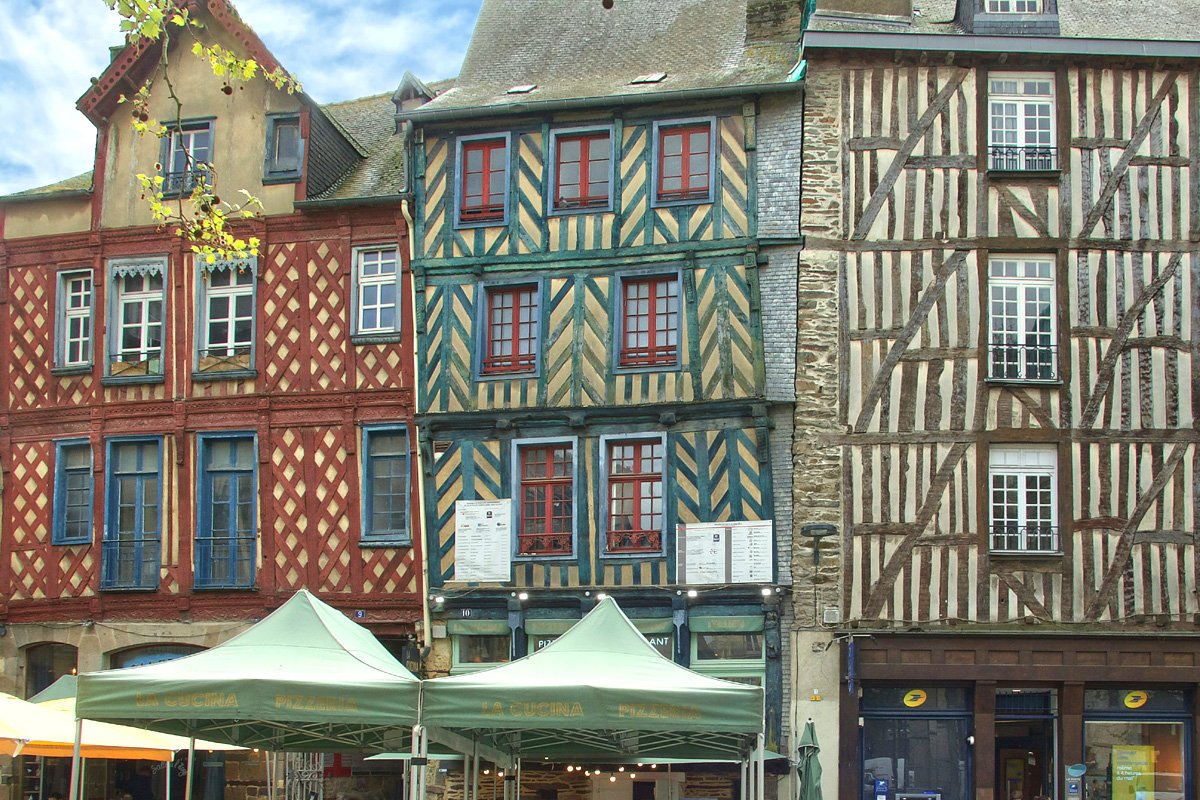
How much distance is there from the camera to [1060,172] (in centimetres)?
1788

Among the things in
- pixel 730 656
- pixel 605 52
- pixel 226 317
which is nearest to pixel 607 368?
pixel 730 656

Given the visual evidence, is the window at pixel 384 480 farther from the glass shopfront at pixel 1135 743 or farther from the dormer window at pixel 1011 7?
the dormer window at pixel 1011 7

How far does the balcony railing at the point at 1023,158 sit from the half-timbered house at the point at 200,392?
7.35 meters

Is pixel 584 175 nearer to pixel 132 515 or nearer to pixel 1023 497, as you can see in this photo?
pixel 1023 497

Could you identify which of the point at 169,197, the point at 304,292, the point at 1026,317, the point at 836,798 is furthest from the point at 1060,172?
the point at 169,197

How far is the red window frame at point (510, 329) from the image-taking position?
18922 mm

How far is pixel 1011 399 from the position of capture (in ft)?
57.8

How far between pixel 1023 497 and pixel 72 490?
12192mm

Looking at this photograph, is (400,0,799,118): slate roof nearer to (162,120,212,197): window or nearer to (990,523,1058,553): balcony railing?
(162,120,212,197): window

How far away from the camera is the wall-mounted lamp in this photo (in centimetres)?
1725

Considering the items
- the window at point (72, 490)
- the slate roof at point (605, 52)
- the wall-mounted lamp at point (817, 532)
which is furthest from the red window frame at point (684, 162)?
the window at point (72, 490)

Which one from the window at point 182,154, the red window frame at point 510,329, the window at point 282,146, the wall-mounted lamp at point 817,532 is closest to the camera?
the wall-mounted lamp at point 817,532

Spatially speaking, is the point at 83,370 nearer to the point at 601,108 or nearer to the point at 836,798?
the point at 601,108

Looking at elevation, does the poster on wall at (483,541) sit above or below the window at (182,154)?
below
